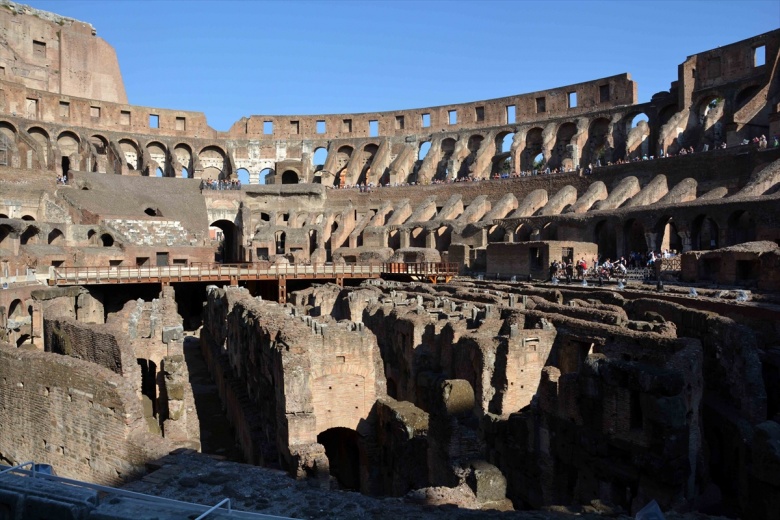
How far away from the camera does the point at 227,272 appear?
3177cm

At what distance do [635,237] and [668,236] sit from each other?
193 centimetres

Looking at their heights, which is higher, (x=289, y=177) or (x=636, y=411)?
(x=289, y=177)

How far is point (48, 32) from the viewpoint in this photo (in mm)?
53406

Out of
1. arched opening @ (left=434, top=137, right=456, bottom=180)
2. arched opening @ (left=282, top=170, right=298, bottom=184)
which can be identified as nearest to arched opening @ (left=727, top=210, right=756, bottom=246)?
arched opening @ (left=434, top=137, right=456, bottom=180)

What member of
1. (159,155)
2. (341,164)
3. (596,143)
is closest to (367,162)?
(341,164)

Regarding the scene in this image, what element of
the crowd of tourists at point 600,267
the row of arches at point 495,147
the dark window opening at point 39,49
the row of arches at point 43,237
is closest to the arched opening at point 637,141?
the row of arches at point 495,147

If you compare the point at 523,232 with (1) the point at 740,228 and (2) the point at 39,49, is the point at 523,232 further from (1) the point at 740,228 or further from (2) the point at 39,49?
(2) the point at 39,49

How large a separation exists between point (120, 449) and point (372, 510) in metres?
3.87

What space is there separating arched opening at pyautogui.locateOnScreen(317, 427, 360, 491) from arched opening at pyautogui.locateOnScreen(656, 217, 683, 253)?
2169 cm

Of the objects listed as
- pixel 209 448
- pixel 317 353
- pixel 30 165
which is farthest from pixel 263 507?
pixel 30 165

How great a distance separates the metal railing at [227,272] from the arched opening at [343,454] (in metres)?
21.1

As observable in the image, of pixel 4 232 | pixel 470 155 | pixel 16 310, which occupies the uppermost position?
pixel 470 155

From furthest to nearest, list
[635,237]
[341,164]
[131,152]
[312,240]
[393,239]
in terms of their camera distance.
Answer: [341,164] → [131,152] → [312,240] → [393,239] → [635,237]

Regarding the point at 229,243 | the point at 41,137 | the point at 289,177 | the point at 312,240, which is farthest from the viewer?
the point at 289,177
